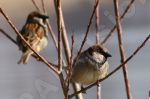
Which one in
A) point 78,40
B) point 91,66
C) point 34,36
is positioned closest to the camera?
point 91,66

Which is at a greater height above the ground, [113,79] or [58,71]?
[113,79]

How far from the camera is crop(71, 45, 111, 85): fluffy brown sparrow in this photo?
3.40 m

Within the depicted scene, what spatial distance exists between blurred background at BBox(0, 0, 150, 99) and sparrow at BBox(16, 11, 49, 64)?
1.44 meters

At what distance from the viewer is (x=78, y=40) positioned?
5938 millimetres

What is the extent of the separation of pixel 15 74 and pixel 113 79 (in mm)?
1229

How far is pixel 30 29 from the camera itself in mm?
4387

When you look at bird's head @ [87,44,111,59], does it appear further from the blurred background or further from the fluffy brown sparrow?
the blurred background

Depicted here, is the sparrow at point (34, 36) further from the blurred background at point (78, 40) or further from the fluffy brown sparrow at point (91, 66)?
the blurred background at point (78, 40)

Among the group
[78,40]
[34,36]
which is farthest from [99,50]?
[78,40]

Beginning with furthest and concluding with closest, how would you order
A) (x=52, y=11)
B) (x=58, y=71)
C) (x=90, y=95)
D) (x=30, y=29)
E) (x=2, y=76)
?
(x=52, y=11) → (x=2, y=76) → (x=90, y=95) → (x=30, y=29) → (x=58, y=71)

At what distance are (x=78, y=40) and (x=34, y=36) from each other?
5.35 feet

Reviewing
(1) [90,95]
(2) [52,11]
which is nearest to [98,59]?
(1) [90,95]

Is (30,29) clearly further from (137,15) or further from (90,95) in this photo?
(137,15)

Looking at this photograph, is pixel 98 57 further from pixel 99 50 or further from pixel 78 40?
pixel 78 40
